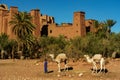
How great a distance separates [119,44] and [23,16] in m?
18.0

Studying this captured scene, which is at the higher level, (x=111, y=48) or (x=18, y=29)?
(x=18, y=29)

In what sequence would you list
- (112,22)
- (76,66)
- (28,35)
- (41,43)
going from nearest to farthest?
(76,66)
(28,35)
(41,43)
(112,22)

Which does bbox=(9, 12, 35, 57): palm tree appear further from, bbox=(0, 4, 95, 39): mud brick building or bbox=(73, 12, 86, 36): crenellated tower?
bbox=(73, 12, 86, 36): crenellated tower

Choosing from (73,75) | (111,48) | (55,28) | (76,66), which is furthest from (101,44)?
(73,75)

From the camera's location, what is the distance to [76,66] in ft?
96.0

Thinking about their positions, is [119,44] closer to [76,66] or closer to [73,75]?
[76,66]

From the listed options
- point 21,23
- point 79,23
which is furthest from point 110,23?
point 21,23

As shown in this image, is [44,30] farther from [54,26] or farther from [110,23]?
[110,23]

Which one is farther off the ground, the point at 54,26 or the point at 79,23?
the point at 79,23

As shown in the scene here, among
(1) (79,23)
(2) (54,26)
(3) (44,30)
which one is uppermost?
(1) (79,23)

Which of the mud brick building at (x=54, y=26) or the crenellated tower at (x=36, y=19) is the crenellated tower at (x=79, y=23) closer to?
the mud brick building at (x=54, y=26)

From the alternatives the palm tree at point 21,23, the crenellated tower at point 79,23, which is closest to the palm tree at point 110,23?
the crenellated tower at point 79,23

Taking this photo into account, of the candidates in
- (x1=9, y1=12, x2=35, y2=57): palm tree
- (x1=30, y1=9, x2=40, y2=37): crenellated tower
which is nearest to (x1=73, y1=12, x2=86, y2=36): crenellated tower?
(x1=30, y1=9, x2=40, y2=37): crenellated tower

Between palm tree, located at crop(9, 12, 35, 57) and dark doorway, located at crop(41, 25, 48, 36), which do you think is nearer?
palm tree, located at crop(9, 12, 35, 57)
